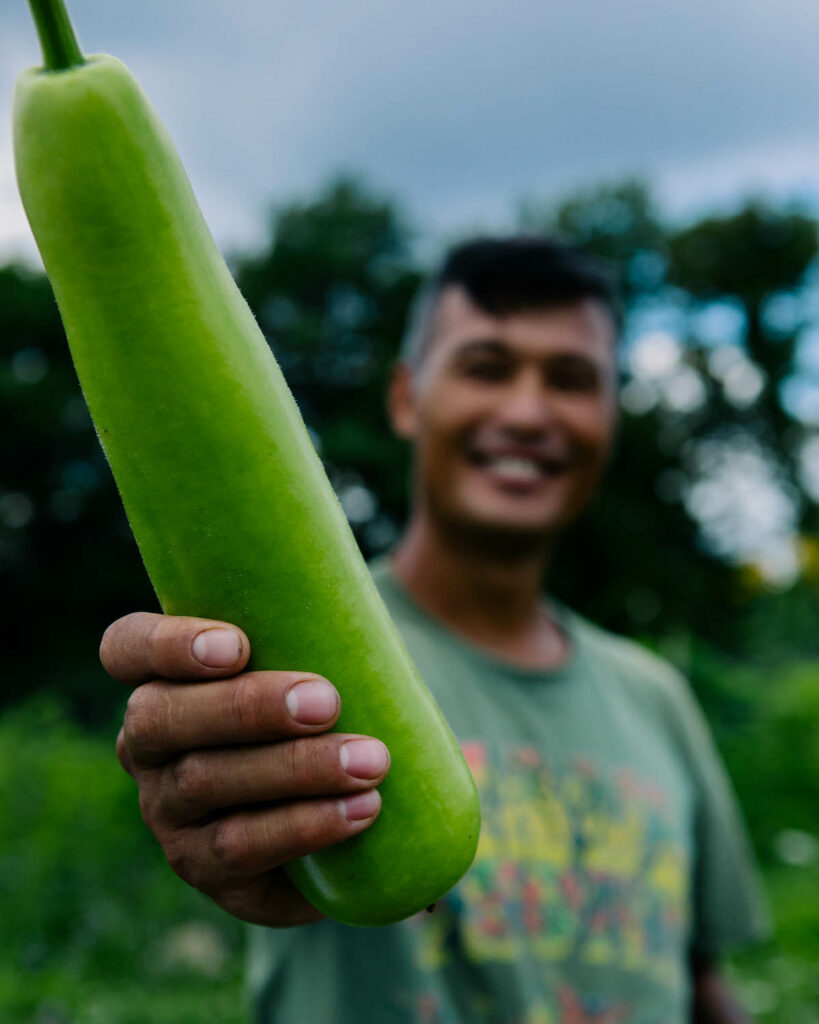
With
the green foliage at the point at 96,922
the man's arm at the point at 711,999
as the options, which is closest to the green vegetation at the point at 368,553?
the green foliage at the point at 96,922

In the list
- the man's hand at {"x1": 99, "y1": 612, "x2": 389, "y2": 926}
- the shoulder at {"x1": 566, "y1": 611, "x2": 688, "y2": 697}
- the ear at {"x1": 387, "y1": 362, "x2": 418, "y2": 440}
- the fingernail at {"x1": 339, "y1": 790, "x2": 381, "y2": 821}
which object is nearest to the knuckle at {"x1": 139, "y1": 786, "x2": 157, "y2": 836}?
the man's hand at {"x1": 99, "y1": 612, "x2": 389, "y2": 926}

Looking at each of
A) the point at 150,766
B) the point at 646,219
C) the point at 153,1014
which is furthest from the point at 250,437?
the point at 646,219

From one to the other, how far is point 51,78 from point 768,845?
304 inches

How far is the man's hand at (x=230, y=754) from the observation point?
1.01 m

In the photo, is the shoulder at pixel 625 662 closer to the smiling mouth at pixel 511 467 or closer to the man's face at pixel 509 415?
the man's face at pixel 509 415

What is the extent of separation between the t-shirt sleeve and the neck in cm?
54

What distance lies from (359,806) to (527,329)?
5.79 ft

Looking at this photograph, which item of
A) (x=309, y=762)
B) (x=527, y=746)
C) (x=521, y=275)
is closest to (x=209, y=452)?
(x=309, y=762)

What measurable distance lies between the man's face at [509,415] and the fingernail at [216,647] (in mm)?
1586

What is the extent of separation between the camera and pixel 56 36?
879 millimetres

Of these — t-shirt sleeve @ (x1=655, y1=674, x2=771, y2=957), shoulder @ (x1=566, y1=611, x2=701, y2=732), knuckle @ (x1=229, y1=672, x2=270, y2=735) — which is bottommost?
t-shirt sleeve @ (x1=655, y1=674, x2=771, y2=957)

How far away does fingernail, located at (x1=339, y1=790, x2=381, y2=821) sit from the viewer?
104 centimetres

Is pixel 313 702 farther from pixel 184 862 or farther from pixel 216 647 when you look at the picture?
pixel 184 862

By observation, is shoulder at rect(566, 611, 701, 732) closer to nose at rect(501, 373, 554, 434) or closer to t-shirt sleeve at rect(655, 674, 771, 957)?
t-shirt sleeve at rect(655, 674, 771, 957)
